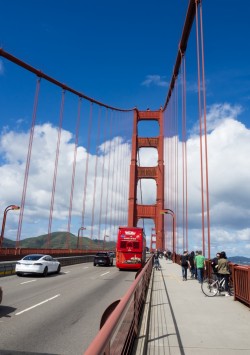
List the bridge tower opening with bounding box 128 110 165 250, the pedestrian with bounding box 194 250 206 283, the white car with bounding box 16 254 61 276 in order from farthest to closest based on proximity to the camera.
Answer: the bridge tower opening with bounding box 128 110 165 250, the white car with bounding box 16 254 61 276, the pedestrian with bounding box 194 250 206 283

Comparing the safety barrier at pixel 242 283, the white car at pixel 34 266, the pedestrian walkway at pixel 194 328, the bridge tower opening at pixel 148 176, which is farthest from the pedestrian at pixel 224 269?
the bridge tower opening at pixel 148 176

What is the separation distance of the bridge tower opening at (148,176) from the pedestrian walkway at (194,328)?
4931 cm

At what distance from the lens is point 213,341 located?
6.02 metres

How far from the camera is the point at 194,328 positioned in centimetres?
702

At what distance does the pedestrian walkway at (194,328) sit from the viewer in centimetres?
554

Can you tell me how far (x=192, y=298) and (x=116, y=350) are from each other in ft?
28.0

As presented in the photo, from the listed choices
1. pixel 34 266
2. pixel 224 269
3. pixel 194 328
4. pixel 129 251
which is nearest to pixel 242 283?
pixel 224 269

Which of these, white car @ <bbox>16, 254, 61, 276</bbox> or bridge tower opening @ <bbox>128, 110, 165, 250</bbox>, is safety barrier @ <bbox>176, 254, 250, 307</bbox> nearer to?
white car @ <bbox>16, 254, 61, 276</bbox>

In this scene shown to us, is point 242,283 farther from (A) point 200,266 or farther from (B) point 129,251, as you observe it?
(B) point 129,251

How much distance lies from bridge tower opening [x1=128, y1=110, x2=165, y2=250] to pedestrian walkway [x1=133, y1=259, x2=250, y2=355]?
1941 inches

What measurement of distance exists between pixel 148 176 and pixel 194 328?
63.3m

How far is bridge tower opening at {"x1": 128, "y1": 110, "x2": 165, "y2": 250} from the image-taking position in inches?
2466

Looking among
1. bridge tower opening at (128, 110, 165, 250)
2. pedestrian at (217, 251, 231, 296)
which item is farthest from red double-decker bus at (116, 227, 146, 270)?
bridge tower opening at (128, 110, 165, 250)

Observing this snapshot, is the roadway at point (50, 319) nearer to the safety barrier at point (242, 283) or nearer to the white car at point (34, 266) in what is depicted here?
the safety barrier at point (242, 283)
